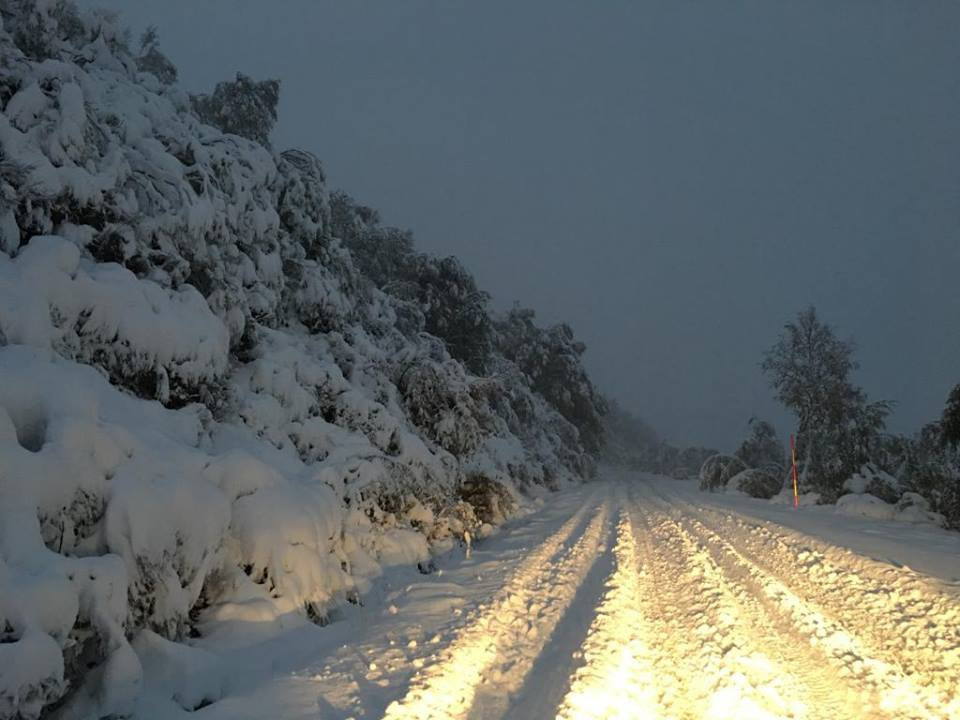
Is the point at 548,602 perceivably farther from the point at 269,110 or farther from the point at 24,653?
the point at 269,110

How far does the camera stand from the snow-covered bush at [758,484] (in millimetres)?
25766

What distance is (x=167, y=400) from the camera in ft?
20.9

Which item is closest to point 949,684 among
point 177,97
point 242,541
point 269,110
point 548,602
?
point 548,602

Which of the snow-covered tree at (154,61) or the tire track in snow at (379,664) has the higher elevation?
the snow-covered tree at (154,61)

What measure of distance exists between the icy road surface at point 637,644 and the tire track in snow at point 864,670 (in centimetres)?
2

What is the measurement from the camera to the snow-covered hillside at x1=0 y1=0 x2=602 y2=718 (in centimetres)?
368

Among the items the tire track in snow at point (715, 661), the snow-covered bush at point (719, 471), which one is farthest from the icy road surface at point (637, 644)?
the snow-covered bush at point (719, 471)

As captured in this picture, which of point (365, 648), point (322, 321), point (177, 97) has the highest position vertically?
point (177, 97)

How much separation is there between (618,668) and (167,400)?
5473 mm

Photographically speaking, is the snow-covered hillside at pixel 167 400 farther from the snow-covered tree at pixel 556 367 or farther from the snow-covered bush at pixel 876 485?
the snow-covered tree at pixel 556 367

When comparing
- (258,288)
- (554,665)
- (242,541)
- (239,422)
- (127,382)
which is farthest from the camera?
(258,288)

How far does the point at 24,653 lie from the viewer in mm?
2971

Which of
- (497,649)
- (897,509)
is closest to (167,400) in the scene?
(497,649)

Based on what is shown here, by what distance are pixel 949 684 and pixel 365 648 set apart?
4440mm
